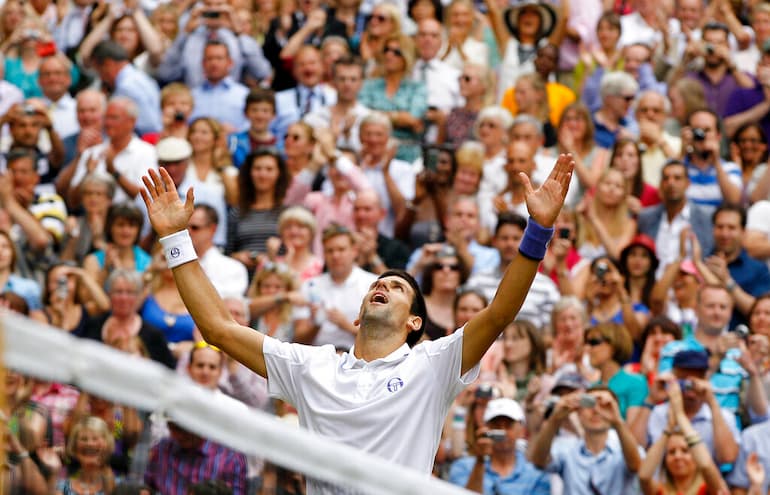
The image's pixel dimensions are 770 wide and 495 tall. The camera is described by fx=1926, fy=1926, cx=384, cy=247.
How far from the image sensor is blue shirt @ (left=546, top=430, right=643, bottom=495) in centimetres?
1193

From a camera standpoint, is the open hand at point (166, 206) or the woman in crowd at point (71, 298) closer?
Answer: the open hand at point (166, 206)

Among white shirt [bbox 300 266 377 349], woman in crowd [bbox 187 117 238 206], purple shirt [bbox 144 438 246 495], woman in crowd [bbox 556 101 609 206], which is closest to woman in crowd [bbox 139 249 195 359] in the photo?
white shirt [bbox 300 266 377 349]

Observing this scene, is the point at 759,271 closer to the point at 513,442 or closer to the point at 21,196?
the point at 513,442

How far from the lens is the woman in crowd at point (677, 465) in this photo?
38.6ft

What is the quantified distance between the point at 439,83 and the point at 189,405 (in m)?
11.5

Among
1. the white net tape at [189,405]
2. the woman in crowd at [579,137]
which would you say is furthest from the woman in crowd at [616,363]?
the white net tape at [189,405]

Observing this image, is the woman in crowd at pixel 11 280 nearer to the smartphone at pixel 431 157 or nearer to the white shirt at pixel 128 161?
the white shirt at pixel 128 161

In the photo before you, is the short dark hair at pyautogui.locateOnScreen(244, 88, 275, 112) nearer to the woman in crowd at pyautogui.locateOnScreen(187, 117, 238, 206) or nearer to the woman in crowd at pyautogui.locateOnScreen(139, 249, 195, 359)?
the woman in crowd at pyautogui.locateOnScreen(187, 117, 238, 206)

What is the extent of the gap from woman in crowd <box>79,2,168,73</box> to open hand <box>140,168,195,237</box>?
31.6 ft

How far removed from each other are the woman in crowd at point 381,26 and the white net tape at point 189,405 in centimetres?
1143

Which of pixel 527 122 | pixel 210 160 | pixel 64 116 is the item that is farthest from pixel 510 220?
pixel 64 116

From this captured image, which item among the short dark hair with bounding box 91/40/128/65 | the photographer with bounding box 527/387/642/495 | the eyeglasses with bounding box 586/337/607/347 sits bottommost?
the photographer with bounding box 527/387/642/495

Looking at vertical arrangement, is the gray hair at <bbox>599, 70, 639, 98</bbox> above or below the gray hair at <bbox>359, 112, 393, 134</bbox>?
above

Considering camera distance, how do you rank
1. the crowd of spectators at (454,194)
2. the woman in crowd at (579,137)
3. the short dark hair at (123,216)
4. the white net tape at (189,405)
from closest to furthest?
1. the white net tape at (189,405)
2. the crowd of spectators at (454,194)
3. the short dark hair at (123,216)
4. the woman in crowd at (579,137)
